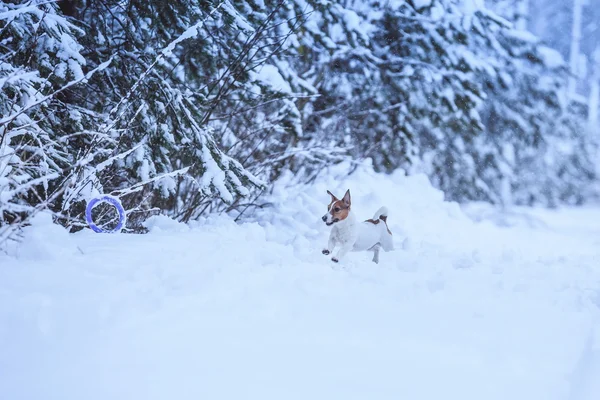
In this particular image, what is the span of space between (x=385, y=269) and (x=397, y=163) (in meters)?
7.57

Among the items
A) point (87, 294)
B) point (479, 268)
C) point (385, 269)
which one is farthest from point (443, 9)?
point (87, 294)

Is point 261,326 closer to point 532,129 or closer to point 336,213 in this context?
point 336,213

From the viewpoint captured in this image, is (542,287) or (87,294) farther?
(542,287)

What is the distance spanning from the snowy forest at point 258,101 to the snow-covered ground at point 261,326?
16.0 inches

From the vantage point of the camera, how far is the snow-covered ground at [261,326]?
2145 mm

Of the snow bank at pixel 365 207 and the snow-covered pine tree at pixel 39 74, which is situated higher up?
the snow bank at pixel 365 207

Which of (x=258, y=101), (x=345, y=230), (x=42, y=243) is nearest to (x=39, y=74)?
(x=42, y=243)

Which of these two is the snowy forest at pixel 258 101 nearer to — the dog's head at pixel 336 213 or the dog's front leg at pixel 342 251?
the dog's head at pixel 336 213

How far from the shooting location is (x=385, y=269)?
4.46m

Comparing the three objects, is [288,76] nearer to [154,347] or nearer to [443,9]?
[443,9]

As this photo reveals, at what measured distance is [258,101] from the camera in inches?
245

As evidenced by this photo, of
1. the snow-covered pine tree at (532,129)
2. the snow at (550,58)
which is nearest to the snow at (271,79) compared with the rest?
the snow-covered pine tree at (532,129)

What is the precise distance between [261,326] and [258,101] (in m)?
3.97

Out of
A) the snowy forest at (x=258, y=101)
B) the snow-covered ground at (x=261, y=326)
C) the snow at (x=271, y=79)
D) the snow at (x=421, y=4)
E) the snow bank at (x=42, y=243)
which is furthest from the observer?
the snow at (x=421, y=4)
